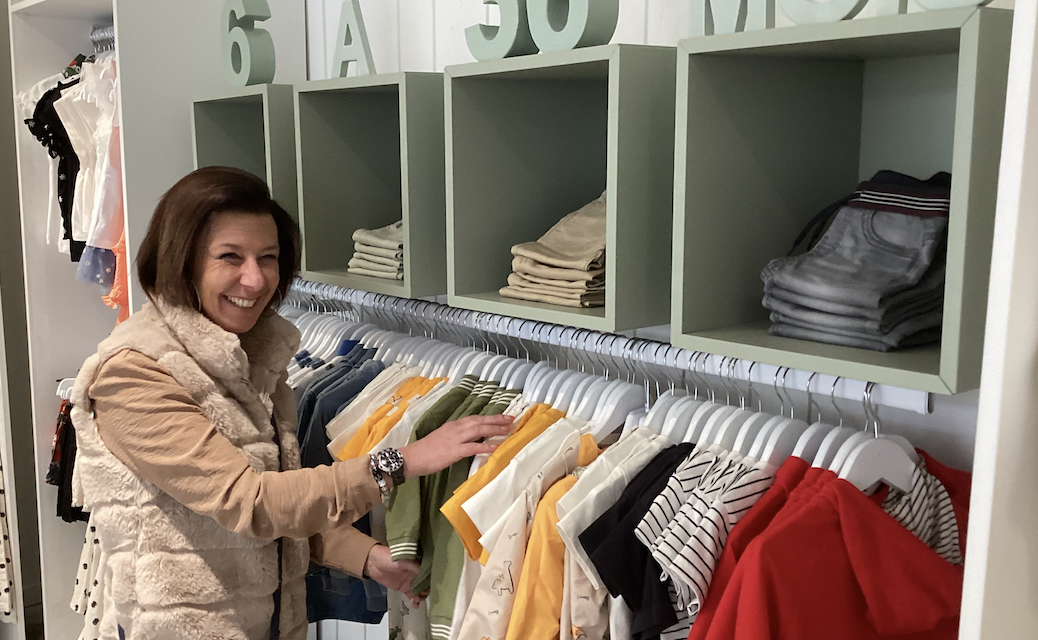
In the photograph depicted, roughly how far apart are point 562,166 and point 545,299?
1.20ft

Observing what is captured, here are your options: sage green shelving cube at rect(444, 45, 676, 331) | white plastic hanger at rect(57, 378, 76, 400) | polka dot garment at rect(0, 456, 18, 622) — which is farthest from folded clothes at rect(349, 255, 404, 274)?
polka dot garment at rect(0, 456, 18, 622)

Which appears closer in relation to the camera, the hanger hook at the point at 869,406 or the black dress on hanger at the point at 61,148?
the hanger hook at the point at 869,406

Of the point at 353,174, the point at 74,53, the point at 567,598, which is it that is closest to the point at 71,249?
the point at 74,53

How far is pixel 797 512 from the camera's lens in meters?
1.31

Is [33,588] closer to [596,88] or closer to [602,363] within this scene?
[602,363]

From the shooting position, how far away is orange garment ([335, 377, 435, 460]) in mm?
1962

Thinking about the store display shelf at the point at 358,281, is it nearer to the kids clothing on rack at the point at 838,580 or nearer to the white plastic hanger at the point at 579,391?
the white plastic hanger at the point at 579,391

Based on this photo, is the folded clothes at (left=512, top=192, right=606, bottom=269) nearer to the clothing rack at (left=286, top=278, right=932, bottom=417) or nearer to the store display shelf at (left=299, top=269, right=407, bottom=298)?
the clothing rack at (left=286, top=278, right=932, bottom=417)

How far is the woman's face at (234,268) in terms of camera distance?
182cm

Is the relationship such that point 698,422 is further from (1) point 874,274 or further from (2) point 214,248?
(2) point 214,248

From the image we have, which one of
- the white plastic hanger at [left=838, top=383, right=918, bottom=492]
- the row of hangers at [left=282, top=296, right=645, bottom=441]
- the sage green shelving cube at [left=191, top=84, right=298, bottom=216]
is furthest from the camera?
the sage green shelving cube at [left=191, top=84, right=298, bottom=216]

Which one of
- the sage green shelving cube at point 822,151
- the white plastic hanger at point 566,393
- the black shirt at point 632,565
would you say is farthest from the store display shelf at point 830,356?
the white plastic hanger at point 566,393

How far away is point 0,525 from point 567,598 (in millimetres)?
Result: 2736

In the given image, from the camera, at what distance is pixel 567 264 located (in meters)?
1.73
